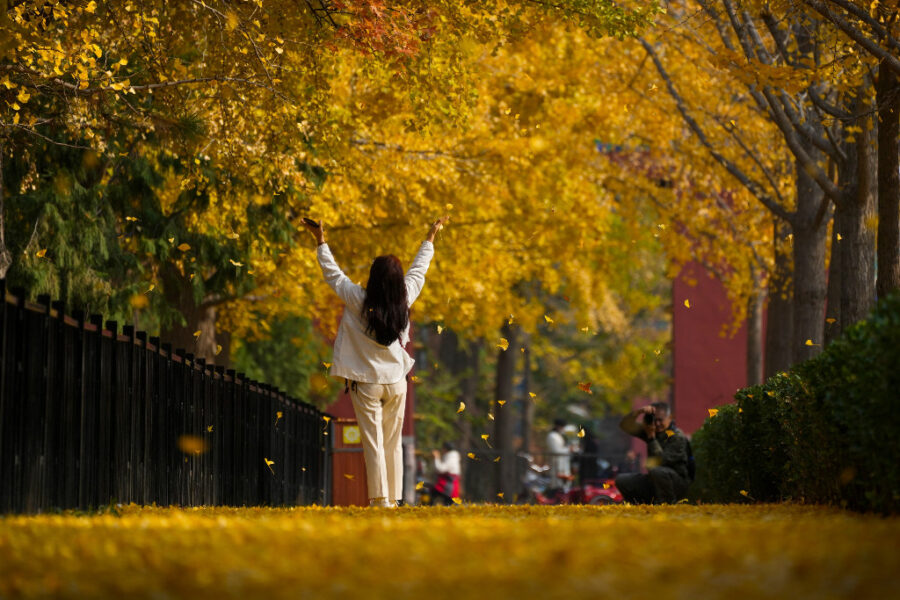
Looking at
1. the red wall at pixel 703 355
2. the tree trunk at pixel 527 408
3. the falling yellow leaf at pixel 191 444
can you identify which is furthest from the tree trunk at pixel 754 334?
the tree trunk at pixel 527 408

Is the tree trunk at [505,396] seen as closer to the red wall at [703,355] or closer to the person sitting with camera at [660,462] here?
the red wall at [703,355]

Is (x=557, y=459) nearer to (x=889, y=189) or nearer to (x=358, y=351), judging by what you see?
(x=889, y=189)

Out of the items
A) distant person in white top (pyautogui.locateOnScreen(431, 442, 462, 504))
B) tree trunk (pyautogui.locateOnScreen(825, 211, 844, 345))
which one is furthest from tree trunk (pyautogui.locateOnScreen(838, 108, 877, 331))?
distant person in white top (pyautogui.locateOnScreen(431, 442, 462, 504))

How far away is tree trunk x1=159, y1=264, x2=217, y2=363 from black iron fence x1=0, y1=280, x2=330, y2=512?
15.7 ft

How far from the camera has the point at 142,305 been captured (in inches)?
730

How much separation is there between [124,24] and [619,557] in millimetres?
11036

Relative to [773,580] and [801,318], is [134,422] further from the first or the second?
[801,318]

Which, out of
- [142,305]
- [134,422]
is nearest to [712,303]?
[142,305]

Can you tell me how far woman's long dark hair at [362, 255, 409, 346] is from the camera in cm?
1064

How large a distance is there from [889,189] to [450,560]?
7958mm

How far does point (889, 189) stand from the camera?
1181cm

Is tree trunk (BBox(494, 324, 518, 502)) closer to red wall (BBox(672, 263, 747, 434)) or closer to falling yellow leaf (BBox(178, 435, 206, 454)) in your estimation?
red wall (BBox(672, 263, 747, 434))

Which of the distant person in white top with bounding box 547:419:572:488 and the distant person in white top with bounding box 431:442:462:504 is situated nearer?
the distant person in white top with bounding box 431:442:462:504

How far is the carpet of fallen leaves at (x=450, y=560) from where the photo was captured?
4344 millimetres
